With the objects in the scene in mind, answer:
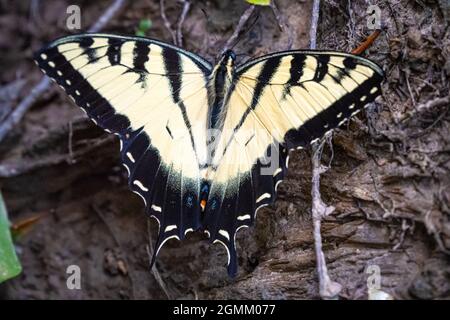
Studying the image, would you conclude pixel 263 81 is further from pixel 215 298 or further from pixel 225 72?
pixel 215 298

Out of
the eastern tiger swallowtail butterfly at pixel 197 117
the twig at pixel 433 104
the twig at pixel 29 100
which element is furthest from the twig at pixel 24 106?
the twig at pixel 433 104

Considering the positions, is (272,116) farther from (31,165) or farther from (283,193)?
(31,165)

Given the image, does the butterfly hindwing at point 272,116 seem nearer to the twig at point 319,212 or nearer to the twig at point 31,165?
the twig at point 319,212

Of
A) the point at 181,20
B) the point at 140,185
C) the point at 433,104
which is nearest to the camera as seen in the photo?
the point at 433,104

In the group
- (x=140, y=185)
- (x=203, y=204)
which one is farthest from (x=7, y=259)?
(x=203, y=204)

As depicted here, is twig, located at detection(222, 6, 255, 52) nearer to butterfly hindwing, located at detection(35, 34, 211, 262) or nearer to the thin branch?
butterfly hindwing, located at detection(35, 34, 211, 262)
